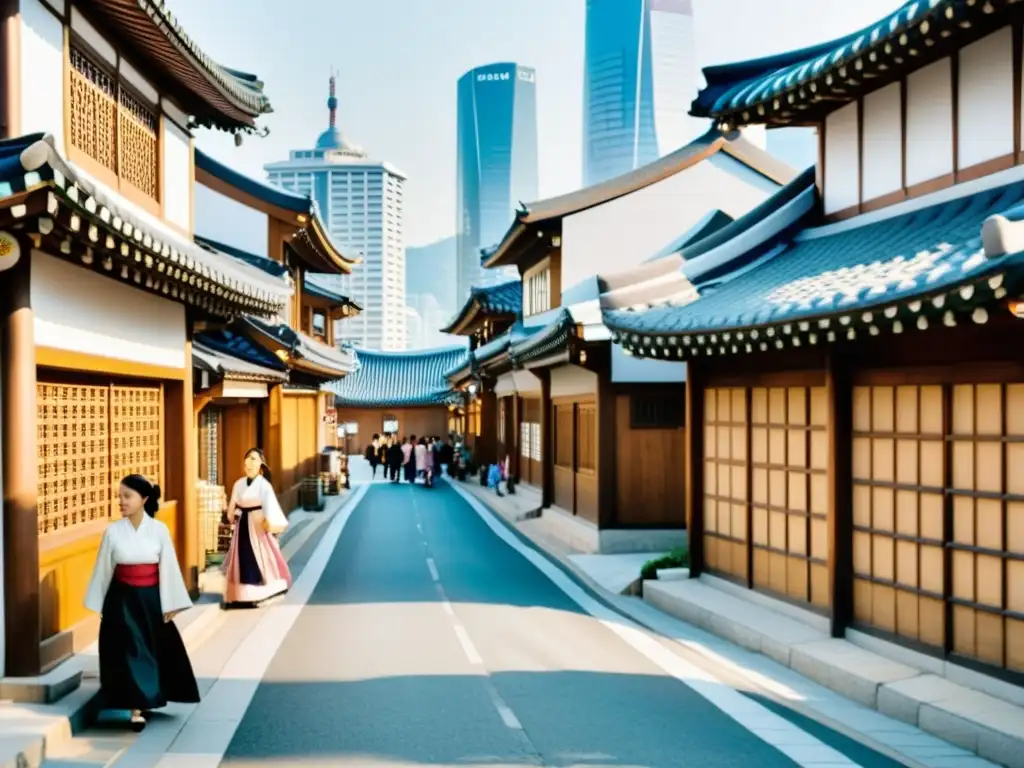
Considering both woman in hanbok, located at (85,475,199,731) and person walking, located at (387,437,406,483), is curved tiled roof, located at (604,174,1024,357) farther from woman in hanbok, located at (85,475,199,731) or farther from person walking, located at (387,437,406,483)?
person walking, located at (387,437,406,483)

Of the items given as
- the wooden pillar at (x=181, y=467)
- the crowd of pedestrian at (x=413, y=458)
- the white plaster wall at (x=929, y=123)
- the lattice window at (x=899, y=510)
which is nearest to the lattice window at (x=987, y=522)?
the lattice window at (x=899, y=510)

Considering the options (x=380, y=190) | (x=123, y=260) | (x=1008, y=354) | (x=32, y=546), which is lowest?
(x=32, y=546)

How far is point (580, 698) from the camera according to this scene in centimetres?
904

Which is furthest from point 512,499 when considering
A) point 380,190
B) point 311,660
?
point 380,190

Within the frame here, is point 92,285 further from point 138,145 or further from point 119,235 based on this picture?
point 138,145

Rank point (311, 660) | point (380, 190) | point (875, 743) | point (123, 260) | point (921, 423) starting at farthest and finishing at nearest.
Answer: point (380, 190)
point (311, 660)
point (921, 423)
point (123, 260)
point (875, 743)

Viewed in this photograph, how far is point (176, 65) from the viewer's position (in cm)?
1220

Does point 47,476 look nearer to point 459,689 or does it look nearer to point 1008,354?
point 459,689

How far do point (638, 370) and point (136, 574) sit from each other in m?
12.9

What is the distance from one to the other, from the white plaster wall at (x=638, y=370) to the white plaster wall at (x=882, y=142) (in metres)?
7.81

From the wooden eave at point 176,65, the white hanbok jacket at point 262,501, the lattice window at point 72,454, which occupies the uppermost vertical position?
the wooden eave at point 176,65

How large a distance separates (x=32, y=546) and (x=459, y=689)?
3.79 metres

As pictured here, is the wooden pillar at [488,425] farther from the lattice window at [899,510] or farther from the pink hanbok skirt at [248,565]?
the lattice window at [899,510]

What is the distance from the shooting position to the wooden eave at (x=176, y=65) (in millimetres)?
10344
